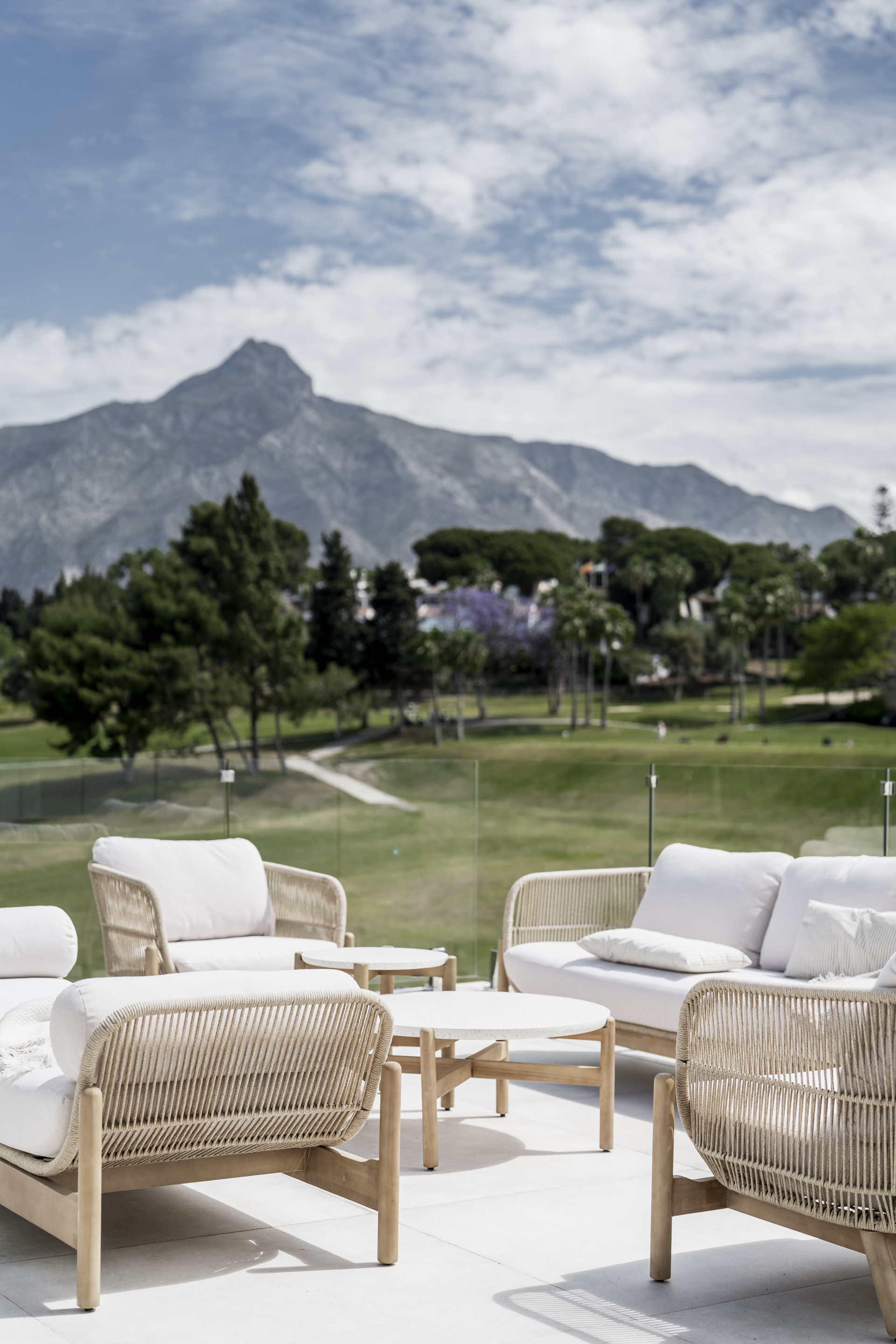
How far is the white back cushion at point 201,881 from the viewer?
17.8 ft

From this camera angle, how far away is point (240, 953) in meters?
5.34

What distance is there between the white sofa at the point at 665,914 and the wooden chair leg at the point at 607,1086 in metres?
0.23

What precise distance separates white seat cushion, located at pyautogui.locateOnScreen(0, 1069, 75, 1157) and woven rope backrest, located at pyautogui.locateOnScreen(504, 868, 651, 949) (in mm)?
2748

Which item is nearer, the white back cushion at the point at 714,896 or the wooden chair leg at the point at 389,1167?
the wooden chair leg at the point at 389,1167

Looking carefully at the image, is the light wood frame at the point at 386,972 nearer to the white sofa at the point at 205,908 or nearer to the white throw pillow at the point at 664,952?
the white sofa at the point at 205,908

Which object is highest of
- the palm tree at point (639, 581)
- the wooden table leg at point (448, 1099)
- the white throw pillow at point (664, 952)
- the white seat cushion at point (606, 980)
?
the palm tree at point (639, 581)

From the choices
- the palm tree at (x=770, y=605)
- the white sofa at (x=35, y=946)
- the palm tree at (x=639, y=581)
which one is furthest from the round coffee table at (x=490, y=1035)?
the palm tree at (x=639, y=581)

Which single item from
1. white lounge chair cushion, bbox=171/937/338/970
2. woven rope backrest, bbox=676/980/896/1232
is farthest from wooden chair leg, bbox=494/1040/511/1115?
woven rope backrest, bbox=676/980/896/1232

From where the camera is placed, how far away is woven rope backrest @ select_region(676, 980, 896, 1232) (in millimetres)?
2846

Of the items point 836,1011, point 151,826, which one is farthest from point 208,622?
point 836,1011

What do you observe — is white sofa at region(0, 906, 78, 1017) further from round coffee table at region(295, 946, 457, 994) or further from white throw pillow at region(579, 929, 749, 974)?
white throw pillow at region(579, 929, 749, 974)

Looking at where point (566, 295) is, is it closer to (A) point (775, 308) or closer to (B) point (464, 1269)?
(A) point (775, 308)

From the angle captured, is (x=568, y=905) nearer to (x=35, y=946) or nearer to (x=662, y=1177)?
(x=35, y=946)

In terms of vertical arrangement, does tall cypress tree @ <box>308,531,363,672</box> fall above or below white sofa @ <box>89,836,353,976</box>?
above
